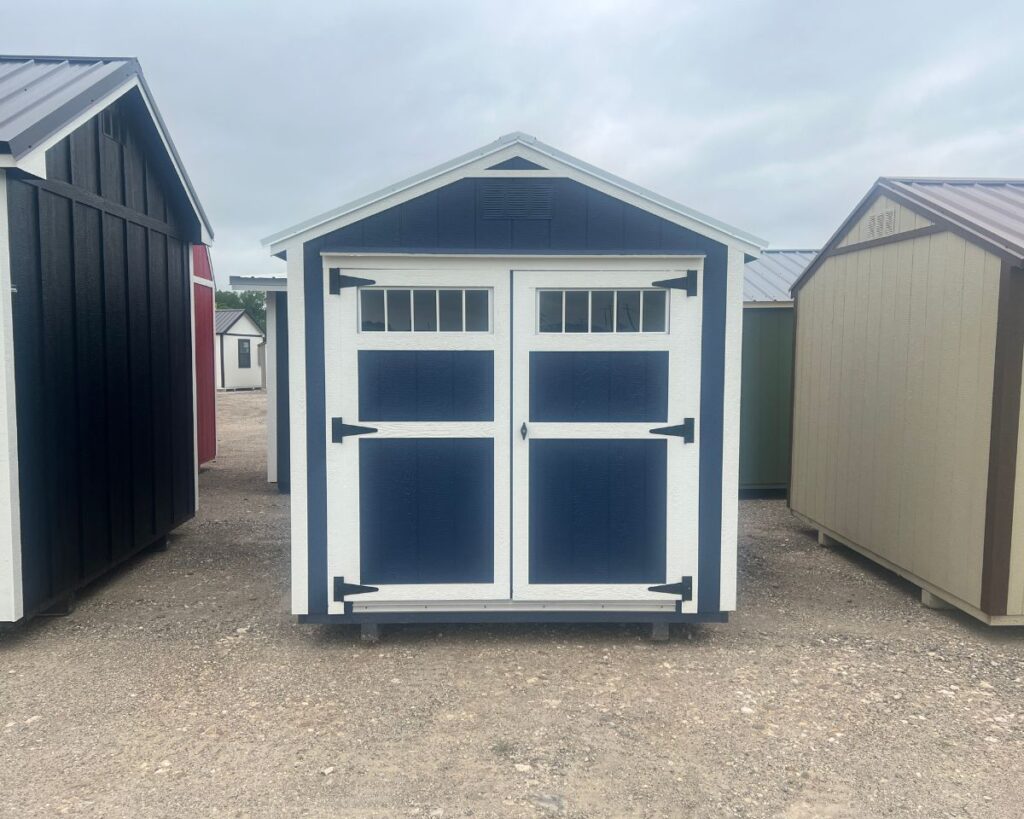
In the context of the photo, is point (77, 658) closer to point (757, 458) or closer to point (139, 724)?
point (139, 724)

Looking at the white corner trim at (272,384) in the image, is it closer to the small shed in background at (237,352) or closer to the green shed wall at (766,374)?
the green shed wall at (766,374)

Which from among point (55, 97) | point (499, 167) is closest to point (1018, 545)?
point (499, 167)

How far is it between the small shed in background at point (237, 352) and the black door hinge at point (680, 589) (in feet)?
82.0

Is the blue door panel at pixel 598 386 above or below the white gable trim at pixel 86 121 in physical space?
below

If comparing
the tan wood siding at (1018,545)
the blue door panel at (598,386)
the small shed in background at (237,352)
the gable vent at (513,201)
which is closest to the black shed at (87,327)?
the gable vent at (513,201)

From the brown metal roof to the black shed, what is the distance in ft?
16.6

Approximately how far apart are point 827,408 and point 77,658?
17.6 ft

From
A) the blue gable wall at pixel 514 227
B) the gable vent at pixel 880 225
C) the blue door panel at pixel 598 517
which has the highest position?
the gable vent at pixel 880 225

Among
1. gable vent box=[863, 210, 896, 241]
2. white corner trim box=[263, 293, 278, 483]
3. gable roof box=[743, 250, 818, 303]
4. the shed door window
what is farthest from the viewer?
the shed door window

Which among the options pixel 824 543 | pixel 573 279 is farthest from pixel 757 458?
pixel 573 279

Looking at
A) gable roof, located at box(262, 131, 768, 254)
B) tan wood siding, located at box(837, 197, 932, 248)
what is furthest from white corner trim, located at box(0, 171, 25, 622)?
tan wood siding, located at box(837, 197, 932, 248)

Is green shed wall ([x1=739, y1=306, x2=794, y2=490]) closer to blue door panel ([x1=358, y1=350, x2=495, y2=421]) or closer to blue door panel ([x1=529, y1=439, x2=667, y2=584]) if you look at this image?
blue door panel ([x1=529, y1=439, x2=667, y2=584])

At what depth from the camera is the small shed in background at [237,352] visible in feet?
89.4

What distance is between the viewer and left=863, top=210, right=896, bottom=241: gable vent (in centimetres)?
530
